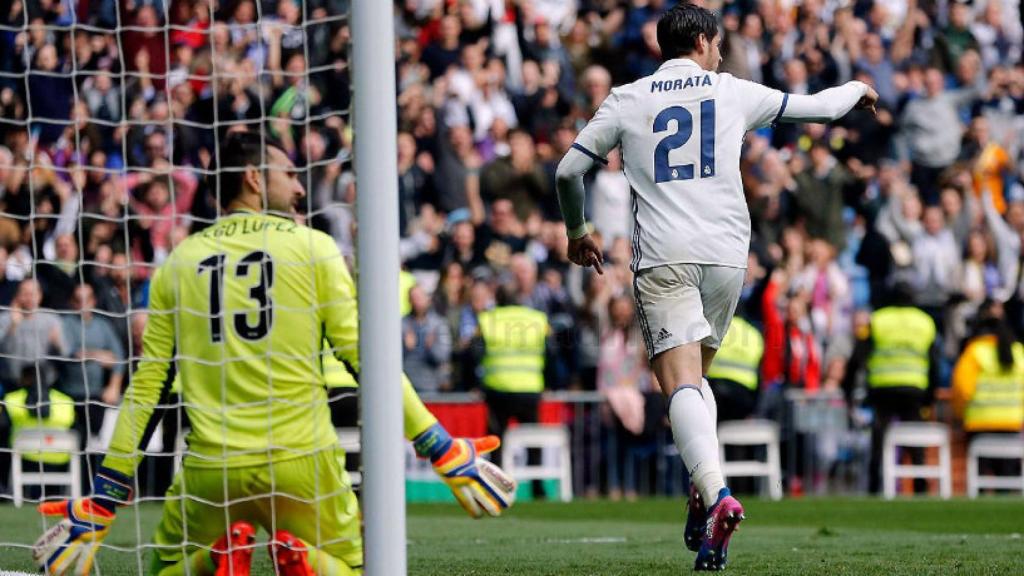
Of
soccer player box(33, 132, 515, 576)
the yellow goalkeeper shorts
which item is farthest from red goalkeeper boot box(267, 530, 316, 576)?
the yellow goalkeeper shorts

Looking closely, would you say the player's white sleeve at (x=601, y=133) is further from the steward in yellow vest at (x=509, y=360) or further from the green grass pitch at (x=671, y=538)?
the steward in yellow vest at (x=509, y=360)

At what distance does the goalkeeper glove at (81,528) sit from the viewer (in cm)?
599

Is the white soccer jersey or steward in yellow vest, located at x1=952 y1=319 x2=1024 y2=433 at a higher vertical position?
the white soccer jersey

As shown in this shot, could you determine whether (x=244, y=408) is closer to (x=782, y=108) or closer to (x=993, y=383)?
(x=782, y=108)

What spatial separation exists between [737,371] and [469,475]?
10.1m

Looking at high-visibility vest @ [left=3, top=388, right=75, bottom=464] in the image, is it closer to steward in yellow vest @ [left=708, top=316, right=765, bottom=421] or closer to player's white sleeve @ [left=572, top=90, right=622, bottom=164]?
steward in yellow vest @ [left=708, top=316, right=765, bottom=421]

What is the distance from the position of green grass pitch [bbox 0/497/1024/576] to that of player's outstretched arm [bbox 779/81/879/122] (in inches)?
70.5

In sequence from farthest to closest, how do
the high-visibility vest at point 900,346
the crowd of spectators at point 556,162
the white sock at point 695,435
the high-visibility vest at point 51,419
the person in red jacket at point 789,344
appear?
the person in red jacket at point 789,344, the high-visibility vest at point 900,346, the high-visibility vest at point 51,419, the crowd of spectators at point 556,162, the white sock at point 695,435

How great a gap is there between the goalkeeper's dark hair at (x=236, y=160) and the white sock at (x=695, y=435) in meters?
1.93

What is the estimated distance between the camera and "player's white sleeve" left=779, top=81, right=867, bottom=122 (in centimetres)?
741

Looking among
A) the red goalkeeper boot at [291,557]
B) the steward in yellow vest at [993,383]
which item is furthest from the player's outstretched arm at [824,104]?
the steward in yellow vest at [993,383]

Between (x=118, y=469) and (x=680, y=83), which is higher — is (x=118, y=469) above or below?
below

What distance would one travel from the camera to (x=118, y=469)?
6047 millimetres

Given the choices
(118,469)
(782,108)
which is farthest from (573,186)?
(118,469)
